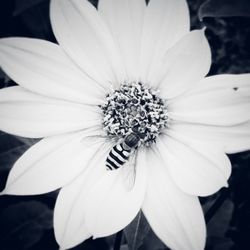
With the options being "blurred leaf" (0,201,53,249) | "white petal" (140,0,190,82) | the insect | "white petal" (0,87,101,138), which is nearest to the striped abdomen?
the insect

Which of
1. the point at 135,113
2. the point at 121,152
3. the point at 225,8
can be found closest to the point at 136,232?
the point at 121,152

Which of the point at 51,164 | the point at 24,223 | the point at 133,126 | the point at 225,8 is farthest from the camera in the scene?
the point at 24,223

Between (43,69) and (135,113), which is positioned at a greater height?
(43,69)

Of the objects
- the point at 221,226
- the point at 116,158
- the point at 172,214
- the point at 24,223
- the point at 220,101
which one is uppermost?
the point at 220,101

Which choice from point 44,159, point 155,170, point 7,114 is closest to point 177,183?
point 155,170

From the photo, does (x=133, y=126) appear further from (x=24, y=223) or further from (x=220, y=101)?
(x=24, y=223)

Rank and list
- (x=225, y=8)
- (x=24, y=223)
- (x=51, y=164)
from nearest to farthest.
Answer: (x=225, y=8), (x=51, y=164), (x=24, y=223)

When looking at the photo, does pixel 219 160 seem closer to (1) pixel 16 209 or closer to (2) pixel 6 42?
(2) pixel 6 42

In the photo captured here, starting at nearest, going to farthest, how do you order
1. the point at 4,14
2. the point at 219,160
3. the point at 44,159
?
the point at 219,160 < the point at 44,159 < the point at 4,14
